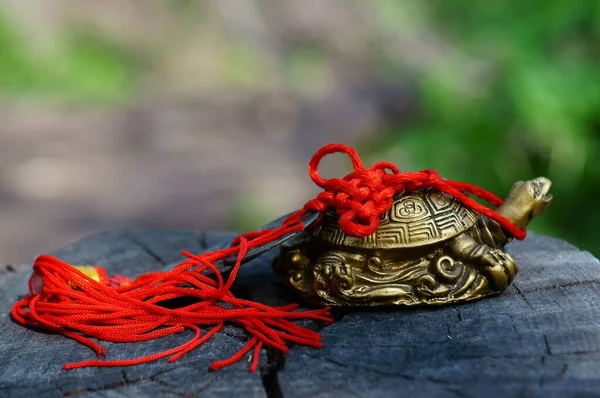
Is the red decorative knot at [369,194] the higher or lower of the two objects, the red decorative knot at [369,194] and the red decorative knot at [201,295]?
the higher

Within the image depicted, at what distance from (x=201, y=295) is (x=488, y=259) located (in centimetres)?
73

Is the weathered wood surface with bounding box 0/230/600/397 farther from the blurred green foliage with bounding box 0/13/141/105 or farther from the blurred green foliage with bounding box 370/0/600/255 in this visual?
the blurred green foliage with bounding box 0/13/141/105

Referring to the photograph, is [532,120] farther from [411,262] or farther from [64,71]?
[64,71]

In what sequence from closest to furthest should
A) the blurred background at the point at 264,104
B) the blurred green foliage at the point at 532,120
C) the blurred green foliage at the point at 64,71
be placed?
the blurred green foliage at the point at 532,120 < the blurred background at the point at 264,104 < the blurred green foliage at the point at 64,71

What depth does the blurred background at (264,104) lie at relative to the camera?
4059mm

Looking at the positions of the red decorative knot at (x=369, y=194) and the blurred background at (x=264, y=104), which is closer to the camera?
the red decorative knot at (x=369, y=194)

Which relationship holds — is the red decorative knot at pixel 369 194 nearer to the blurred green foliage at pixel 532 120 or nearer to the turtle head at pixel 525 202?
the turtle head at pixel 525 202

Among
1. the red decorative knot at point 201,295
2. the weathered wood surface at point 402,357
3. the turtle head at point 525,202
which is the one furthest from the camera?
the turtle head at point 525,202

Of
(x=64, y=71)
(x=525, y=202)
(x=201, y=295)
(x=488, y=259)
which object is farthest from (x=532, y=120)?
(x=64, y=71)

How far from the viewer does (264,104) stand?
6.32 m

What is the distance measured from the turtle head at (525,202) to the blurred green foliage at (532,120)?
1.88 meters

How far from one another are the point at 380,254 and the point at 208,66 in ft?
18.4

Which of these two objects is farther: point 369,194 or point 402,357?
point 369,194

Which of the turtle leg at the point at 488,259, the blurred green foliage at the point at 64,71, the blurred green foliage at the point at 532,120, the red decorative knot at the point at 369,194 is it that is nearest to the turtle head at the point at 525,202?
the red decorative knot at the point at 369,194
